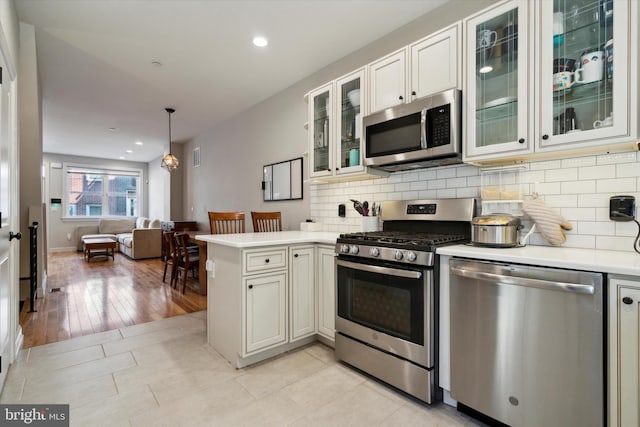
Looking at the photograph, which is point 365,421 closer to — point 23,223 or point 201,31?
point 201,31

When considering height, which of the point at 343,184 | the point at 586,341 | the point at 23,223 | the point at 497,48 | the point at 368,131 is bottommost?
the point at 586,341

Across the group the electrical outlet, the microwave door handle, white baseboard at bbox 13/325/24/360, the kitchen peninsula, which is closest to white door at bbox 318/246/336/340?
the kitchen peninsula

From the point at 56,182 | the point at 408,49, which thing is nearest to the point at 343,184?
the point at 408,49

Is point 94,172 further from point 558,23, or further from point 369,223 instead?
point 558,23

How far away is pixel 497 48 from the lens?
1.89 metres

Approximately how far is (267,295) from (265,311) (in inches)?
4.6

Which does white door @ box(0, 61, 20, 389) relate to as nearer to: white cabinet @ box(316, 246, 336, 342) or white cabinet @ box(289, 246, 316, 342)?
white cabinet @ box(289, 246, 316, 342)

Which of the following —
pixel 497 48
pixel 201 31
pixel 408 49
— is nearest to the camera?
pixel 497 48

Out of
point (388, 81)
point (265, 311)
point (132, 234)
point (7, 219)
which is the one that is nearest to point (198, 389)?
point (265, 311)

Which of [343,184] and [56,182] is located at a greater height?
[56,182]

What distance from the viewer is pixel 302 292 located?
8.29 feet

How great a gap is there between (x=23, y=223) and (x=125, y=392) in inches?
112

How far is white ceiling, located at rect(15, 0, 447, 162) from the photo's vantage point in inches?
101

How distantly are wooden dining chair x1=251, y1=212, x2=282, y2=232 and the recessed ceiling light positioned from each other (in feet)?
5.82
